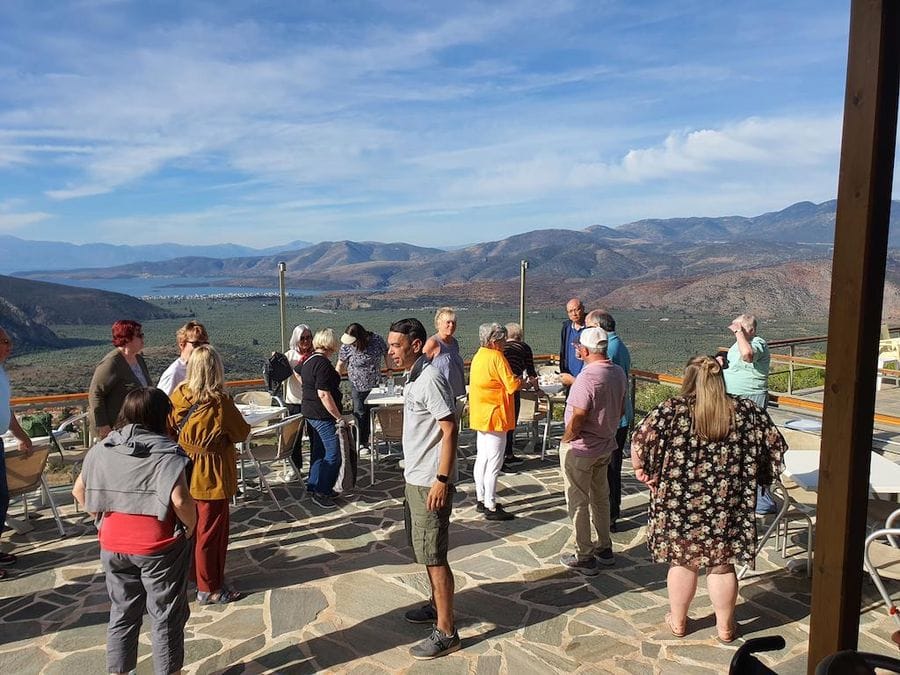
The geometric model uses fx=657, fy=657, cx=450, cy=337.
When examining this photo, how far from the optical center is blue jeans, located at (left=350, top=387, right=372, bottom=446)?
259 inches

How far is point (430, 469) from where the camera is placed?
3229mm

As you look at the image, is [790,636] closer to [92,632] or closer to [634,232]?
[92,632]

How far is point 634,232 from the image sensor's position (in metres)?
95.9

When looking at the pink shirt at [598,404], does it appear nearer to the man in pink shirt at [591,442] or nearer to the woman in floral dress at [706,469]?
the man in pink shirt at [591,442]

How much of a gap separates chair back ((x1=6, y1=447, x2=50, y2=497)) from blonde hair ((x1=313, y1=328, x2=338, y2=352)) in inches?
81.4

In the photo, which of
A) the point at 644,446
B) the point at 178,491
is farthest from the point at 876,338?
the point at 178,491

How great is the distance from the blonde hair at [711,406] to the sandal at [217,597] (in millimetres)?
2832

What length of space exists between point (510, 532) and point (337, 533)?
132cm

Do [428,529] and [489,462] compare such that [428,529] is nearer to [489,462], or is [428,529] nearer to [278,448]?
[489,462]

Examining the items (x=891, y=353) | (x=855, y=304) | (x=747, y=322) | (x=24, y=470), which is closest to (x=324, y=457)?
(x=24, y=470)

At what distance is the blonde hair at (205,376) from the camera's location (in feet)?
11.9

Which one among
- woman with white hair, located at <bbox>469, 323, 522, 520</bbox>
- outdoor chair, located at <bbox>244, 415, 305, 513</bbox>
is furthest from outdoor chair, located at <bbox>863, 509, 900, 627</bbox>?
outdoor chair, located at <bbox>244, 415, 305, 513</bbox>

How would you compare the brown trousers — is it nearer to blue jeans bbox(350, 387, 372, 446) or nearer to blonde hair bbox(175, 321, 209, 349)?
blonde hair bbox(175, 321, 209, 349)

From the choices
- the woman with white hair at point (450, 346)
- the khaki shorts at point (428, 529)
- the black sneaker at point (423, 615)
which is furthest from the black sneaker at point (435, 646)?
the woman with white hair at point (450, 346)
